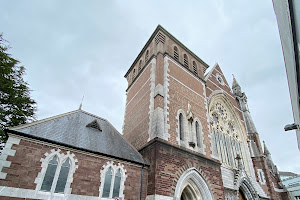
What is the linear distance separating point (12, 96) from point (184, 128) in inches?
475

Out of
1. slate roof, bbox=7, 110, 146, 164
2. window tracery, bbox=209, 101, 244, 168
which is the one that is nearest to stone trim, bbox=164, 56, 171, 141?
slate roof, bbox=7, 110, 146, 164

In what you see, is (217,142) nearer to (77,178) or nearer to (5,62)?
(77,178)

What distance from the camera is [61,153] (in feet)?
28.6

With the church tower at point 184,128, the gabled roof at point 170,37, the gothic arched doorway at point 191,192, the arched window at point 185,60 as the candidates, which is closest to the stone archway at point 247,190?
the church tower at point 184,128

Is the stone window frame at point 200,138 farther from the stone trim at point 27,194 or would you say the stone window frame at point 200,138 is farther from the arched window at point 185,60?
the stone trim at point 27,194

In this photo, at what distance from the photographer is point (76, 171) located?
28.4 ft

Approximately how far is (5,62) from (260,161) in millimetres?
24463

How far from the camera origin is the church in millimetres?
8070

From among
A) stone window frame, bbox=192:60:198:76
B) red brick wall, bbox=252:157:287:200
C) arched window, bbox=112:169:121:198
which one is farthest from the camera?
stone window frame, bbox=192:60:198:76

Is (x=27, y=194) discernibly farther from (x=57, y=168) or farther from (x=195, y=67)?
(x=195, y=67)

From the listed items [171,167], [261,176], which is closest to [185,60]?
[171,167]

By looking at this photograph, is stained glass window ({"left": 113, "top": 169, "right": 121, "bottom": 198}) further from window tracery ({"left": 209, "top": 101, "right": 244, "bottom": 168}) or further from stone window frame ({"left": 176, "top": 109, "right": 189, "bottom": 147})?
window tracery ({"left": 209, "top": 101, "right": 244, "bottom": 168})

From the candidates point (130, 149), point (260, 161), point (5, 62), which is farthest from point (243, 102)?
point (5, 62)

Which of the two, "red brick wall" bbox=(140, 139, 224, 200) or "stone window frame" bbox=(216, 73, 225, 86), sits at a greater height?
"stone window frame" bbox=(216, 73, 225, 86)
